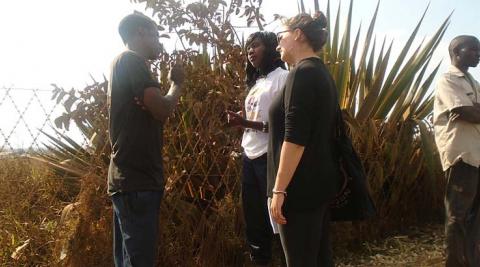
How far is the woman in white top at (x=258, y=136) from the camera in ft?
10.0

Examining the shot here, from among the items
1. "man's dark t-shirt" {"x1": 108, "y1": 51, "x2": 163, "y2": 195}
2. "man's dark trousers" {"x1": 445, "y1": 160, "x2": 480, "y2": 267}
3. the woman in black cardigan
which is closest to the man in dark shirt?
"man's dark t-shirt" {"x1": 108, "y1": 51, "x2": 163, "y2": 195}

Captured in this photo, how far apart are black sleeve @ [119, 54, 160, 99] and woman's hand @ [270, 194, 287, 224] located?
0.82 m

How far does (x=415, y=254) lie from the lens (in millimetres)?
4156

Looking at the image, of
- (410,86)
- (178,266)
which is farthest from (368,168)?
(178,266)

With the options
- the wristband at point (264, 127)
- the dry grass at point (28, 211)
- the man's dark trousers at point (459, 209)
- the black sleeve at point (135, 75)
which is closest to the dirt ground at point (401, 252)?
the man's dark trousers at point (459, 209)

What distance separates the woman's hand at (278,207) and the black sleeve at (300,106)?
0.79ft

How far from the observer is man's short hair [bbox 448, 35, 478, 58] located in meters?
3.43

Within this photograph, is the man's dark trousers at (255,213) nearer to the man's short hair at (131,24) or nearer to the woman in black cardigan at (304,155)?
the woman in black cardigan at (304,155)

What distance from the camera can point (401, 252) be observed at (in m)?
4.16

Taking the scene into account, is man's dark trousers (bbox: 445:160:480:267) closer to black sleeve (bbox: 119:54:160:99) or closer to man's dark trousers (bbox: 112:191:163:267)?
man's dark trousers (bbox: 112:191:163:267)

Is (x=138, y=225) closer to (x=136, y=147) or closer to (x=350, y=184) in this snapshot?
(x=136, y=147)

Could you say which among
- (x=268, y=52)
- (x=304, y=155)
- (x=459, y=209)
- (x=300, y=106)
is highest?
(x=268, y=52)

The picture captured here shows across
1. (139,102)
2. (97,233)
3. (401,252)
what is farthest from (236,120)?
(401,252)

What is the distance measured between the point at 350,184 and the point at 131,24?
1.35 metres
